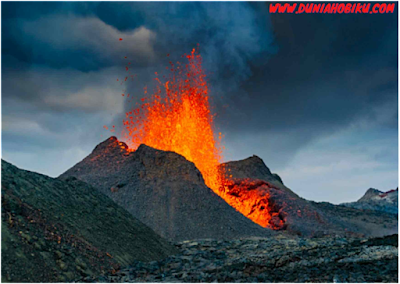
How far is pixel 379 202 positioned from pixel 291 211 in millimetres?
20698

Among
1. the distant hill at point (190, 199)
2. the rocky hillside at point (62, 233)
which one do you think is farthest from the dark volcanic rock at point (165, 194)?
the rocky hillside at point (62, 233)

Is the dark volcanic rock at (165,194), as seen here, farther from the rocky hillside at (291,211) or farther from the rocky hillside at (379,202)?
the rocky hillside at (379,202)

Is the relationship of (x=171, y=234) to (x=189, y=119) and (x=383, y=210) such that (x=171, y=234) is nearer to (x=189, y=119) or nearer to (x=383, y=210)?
(x=189, y=119)

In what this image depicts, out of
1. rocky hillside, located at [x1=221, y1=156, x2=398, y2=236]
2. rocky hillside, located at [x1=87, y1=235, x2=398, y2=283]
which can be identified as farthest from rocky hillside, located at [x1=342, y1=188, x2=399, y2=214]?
rocky hillside, located at [x1=87, y1=235, x2=398, y2=283]

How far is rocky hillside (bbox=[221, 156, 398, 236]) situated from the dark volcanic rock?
5547mm

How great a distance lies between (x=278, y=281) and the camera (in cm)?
777

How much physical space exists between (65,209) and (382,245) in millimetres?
9864

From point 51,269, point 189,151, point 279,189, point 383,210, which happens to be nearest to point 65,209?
point 51,269

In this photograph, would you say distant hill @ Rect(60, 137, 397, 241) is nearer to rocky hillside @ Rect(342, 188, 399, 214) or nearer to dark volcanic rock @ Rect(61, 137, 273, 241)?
dark volcanic rock @ Rect(61, 137, 273, 241)

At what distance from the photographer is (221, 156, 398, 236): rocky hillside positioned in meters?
26.0

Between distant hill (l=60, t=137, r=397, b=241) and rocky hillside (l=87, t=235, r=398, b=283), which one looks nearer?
rocky hillside (l=87, t=235, r=398, b=283)

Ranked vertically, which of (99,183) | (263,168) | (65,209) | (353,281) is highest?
(263,168)

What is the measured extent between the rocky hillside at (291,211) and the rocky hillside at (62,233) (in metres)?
13.7

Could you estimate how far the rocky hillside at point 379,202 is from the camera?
40938 mm
